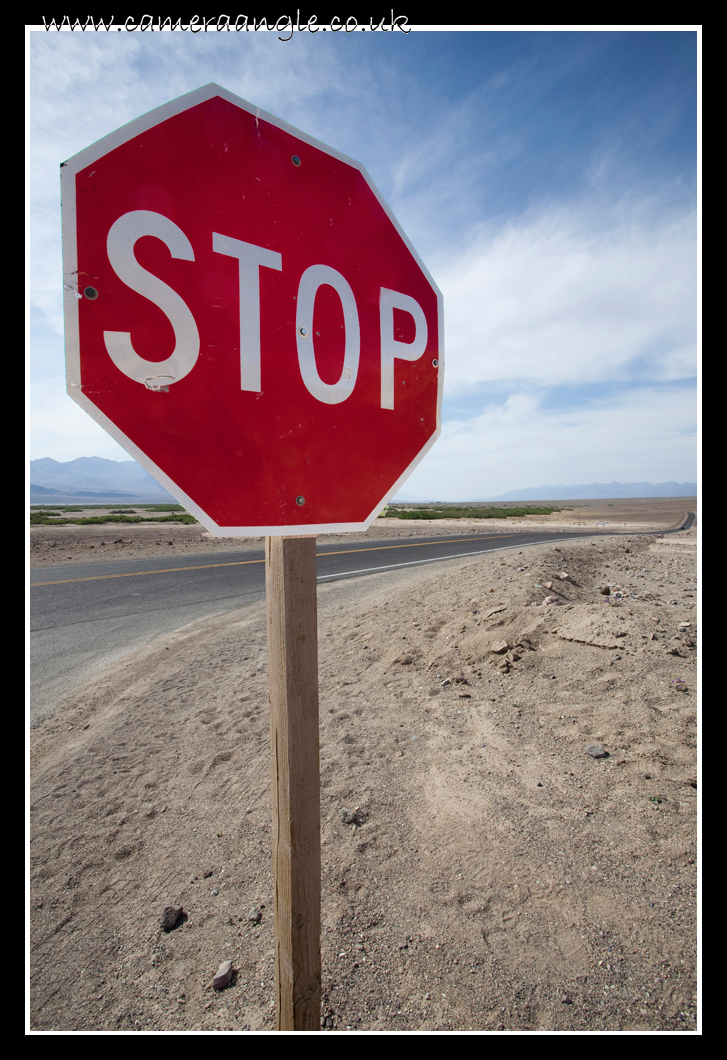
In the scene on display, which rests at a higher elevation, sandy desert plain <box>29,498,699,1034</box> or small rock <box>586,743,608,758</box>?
small rock <box>586,743,608,758</box>

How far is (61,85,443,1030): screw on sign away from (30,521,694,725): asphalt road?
3.97 meters

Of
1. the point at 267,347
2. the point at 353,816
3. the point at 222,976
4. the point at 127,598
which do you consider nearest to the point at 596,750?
the point at 353,816

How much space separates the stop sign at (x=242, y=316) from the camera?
861 mm

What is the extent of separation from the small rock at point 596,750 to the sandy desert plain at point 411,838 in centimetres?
3

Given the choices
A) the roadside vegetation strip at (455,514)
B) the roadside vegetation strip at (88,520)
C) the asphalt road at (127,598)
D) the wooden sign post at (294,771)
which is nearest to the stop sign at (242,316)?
the wooden sign post at (294,771)

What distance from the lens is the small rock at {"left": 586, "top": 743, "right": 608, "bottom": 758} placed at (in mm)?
2912

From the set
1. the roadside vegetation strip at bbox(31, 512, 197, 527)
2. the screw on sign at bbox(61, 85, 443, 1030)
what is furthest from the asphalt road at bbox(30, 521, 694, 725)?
the roadside vegetation strip at bbox(31, 512, 197, 527)

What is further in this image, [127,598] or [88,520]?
[88,520]

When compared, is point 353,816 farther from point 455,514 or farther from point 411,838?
point 455,514

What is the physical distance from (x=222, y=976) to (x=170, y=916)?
0.40 m

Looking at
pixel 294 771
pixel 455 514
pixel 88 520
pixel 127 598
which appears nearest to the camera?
pixel 294 771

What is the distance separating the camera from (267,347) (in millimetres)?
1064

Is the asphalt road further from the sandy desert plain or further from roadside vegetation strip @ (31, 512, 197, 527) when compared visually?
roadside vegetation strip @ (31, 512, 197, 527)

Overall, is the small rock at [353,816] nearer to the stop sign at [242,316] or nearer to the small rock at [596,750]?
the small rock at [596,750]
